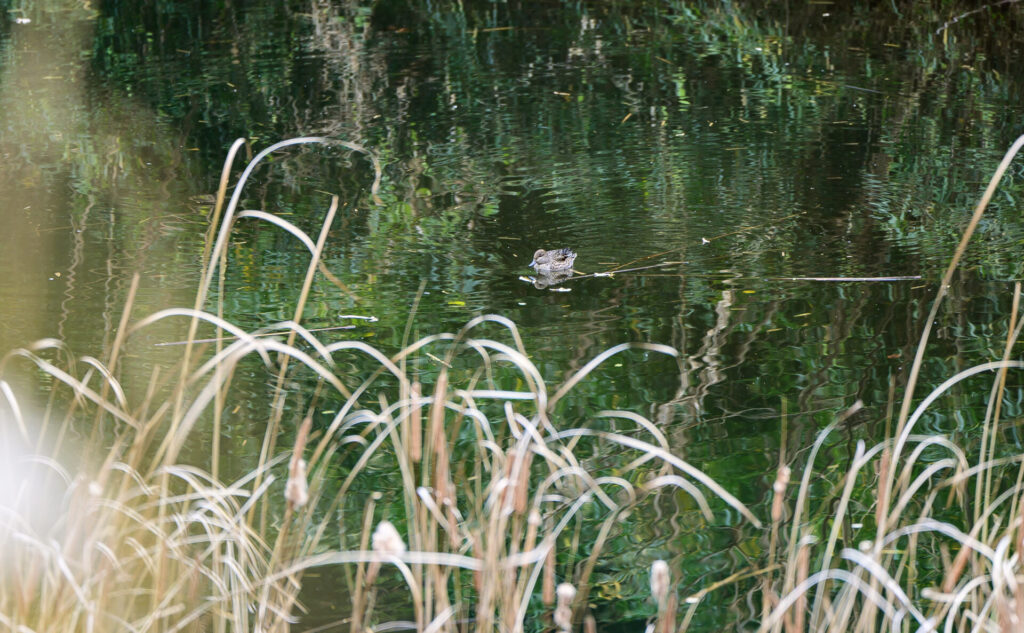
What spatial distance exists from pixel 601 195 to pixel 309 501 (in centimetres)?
338

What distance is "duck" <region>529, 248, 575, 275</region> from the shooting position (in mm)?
5223

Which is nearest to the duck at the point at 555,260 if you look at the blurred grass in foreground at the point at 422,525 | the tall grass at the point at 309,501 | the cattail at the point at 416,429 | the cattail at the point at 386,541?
the tall grass at the point at 309,501

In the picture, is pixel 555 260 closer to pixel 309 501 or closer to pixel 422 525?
pixel 309 501

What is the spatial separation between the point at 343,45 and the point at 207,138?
2765mm

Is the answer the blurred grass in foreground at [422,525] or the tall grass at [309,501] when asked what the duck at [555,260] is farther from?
the blurred grass in foreground at [422,525]

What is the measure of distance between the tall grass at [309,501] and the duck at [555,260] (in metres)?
0.46

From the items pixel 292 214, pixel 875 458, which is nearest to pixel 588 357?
pixel 875 458

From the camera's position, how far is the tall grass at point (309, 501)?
7.31 ft

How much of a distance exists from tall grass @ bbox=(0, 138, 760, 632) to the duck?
0.46 meters

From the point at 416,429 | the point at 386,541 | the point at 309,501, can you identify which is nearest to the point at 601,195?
the point at 309,501

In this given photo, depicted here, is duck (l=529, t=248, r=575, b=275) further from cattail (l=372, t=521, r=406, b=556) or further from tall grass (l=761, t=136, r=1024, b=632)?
cattail (l=372, t=521, r=406, b=556)

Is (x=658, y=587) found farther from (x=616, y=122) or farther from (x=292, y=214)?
(x=616, y=122)

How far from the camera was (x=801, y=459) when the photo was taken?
3725 mm

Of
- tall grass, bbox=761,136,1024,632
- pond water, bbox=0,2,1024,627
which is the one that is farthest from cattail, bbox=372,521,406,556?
pond water, bbox=0,2,1024,627
